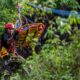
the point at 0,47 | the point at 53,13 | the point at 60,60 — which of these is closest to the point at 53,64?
the point at 60,60

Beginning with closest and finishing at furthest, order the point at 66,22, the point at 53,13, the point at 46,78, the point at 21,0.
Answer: the point at 46,78
the point at 66,22
the point at 21,0
the point at 53,13

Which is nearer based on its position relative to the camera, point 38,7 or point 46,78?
point 46,78

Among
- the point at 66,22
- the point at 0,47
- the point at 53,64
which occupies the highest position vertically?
the point at 66,22

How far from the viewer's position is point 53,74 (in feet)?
15.0

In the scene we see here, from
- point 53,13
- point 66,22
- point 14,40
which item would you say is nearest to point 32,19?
point 53,13

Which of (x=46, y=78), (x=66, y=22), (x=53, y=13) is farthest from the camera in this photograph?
(x=53, y=13)

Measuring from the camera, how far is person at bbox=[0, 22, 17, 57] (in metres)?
7.34

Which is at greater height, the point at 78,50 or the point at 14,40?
the point at 78,50

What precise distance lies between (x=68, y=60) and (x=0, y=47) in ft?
9.76

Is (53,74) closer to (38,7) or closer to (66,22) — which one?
(66,22)

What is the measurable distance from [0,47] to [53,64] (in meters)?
2.89

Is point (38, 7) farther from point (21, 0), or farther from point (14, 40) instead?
point (14, 40)

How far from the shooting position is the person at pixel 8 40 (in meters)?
7.34

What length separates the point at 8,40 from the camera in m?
7.32
